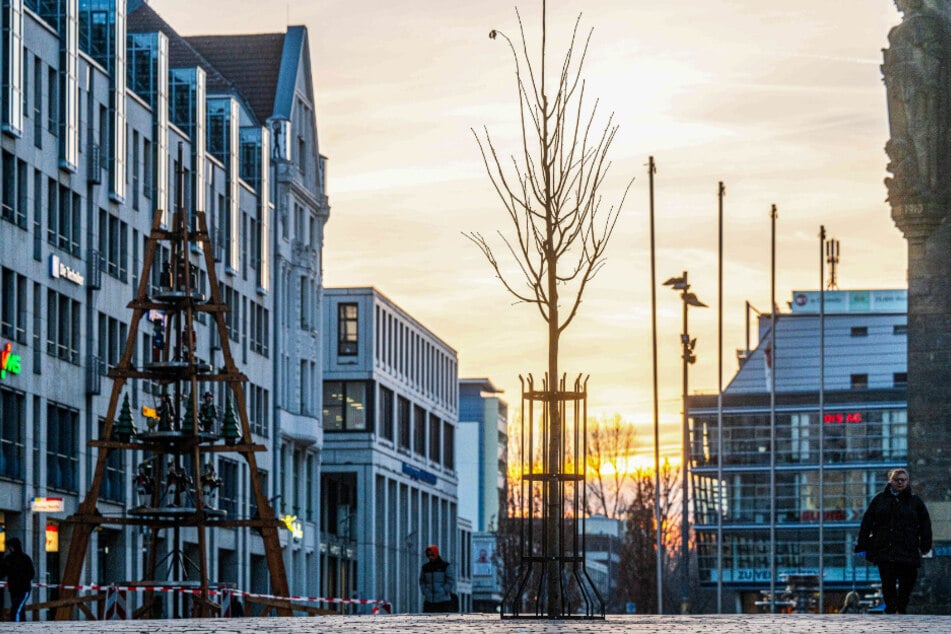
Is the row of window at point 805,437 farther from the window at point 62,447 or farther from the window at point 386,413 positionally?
the window at point 62,447

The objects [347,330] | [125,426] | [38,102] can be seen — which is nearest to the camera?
[125,426]

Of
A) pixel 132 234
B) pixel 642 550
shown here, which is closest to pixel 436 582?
pixel 132 234

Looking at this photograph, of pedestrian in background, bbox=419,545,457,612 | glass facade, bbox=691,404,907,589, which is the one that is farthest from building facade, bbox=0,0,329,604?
glass facade, bbox=691,404,907,589

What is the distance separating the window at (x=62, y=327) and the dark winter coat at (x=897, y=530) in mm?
38685

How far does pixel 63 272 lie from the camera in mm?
61344

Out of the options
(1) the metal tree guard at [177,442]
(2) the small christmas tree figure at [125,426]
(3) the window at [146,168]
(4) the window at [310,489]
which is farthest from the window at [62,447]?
(4) the window at [310,489]

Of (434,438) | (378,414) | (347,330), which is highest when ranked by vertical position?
(347,330)

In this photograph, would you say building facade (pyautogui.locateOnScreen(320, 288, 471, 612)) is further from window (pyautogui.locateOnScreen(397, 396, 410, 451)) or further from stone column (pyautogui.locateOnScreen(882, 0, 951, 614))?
stone column (pyautogui.locateOnScreen(882, 0, 951, 614))

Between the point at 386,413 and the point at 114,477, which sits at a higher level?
the point at 386,413

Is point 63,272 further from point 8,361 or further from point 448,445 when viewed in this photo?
point 448,445

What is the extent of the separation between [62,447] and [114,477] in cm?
535

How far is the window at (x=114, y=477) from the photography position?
214ft

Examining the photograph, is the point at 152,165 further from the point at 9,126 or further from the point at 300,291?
the point at 300,291

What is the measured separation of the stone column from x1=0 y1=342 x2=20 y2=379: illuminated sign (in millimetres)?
30720
